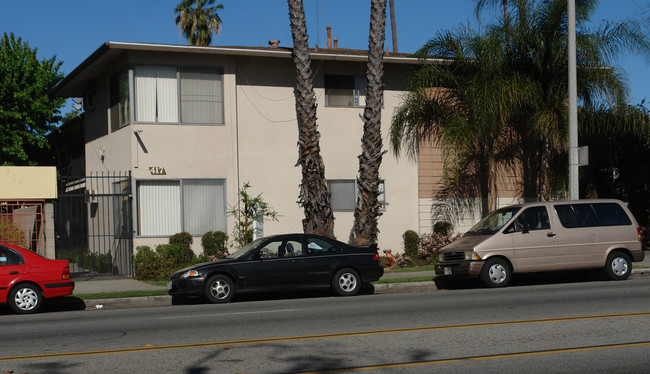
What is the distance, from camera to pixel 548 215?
1595 centimetres

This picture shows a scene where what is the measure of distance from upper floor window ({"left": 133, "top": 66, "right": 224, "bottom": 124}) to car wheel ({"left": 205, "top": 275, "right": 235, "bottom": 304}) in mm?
7447

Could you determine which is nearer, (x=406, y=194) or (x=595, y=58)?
(x=595, y=58)

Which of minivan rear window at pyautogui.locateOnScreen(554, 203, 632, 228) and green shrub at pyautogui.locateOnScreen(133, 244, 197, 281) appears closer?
minivan rear window at pyautogui.locateOnScreen(554, 203, 632, 228)

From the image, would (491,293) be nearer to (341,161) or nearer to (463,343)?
(463,343)

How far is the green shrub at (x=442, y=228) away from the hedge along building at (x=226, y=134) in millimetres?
463

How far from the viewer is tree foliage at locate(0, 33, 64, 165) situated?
30469 mm

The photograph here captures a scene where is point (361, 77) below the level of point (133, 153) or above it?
above

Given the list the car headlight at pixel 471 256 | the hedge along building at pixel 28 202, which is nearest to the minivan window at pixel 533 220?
the car headlight at pixel 471 256

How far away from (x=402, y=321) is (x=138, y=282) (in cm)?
979

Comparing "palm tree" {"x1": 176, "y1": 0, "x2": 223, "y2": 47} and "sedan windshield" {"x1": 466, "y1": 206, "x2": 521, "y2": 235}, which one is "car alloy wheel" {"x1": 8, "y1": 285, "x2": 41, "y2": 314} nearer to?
"sedan windshield" {"x1": 466, "y1": 206, "x2": 521, "y2": 235}

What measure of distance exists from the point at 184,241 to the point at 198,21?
81.6ft

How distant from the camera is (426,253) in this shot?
72.4ft

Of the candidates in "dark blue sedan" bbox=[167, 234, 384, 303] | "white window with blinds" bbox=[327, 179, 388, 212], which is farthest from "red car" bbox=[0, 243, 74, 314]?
"white window with blinds" bbox=[327, 179, 388, 212]

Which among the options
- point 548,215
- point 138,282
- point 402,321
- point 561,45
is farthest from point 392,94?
point 402,321
